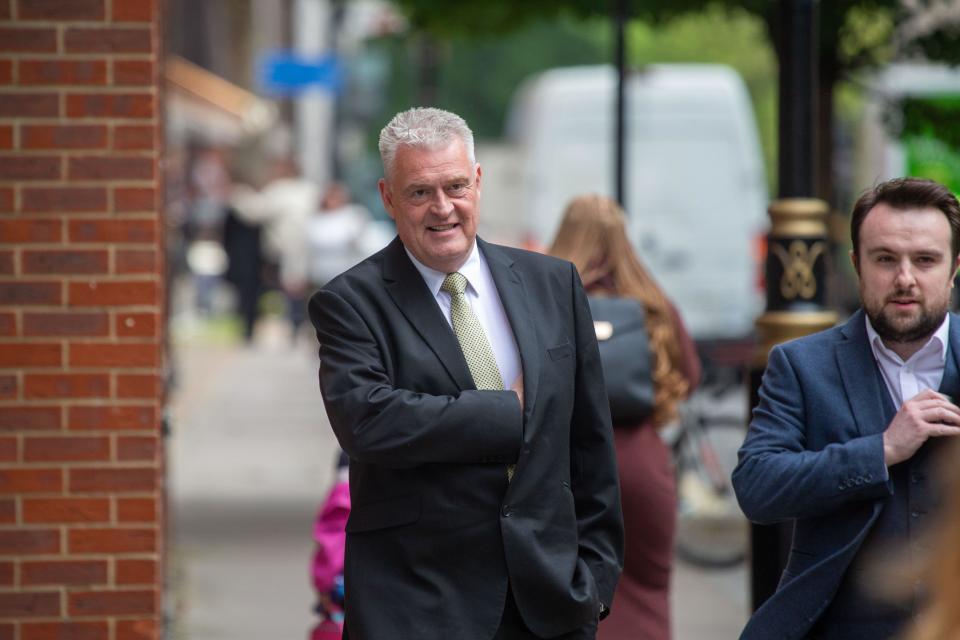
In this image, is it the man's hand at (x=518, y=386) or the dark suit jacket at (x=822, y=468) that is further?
the man's hand at (x=518, y=386)

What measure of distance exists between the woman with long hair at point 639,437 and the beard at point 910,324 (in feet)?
6.55

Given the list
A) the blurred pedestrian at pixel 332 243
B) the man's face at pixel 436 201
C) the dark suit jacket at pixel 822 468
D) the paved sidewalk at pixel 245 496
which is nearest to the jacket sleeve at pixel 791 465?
the dark suit jacket at pixel 822 468

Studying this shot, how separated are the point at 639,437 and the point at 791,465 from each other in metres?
2.00

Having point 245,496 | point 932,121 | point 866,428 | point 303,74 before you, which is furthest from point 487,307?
point 303,74

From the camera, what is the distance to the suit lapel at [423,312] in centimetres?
376

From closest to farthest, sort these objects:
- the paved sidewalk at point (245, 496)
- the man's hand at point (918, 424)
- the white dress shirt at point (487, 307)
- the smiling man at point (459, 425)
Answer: the man's hand at point (918, 424)
the smiling man at point (459, 425)
the white dress shirt at point (487, 307)
the paved sidewalk at point (245, 496)

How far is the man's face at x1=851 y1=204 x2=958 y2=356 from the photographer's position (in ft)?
11.9

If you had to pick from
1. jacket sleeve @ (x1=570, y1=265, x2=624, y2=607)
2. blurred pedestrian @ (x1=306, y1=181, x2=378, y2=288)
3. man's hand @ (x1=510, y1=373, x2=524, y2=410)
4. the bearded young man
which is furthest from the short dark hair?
blurred pedestrian @ (x1=306, y1=181, x2=378, y2=288)

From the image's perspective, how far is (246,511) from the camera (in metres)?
11.3

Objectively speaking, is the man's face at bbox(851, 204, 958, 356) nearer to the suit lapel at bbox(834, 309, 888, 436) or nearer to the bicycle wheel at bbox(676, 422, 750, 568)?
the suit lapel at bbox(834, 309, 888, 436)

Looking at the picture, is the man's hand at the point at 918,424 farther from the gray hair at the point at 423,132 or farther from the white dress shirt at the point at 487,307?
the gray hair at the point at 423,132

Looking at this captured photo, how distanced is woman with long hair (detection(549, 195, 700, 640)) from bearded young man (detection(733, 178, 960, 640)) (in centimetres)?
183

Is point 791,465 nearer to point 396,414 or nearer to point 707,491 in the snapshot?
point 396,414

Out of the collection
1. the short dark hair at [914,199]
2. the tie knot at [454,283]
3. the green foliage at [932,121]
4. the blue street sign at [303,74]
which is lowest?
the tie knot at [454,283]
